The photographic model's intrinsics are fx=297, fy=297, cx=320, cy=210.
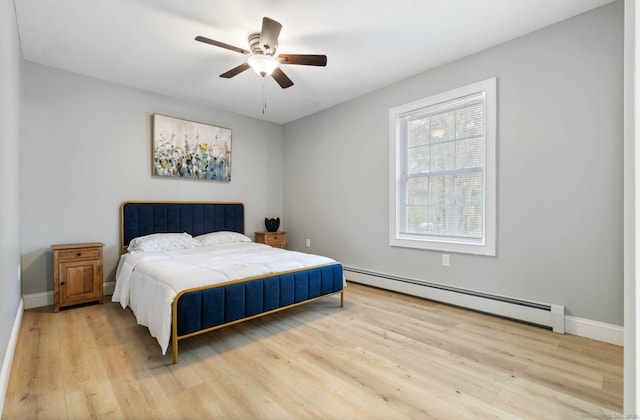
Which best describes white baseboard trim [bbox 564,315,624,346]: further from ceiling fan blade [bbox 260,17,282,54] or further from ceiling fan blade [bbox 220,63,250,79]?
ceiling fan blade [bbox 220,63,250,79]

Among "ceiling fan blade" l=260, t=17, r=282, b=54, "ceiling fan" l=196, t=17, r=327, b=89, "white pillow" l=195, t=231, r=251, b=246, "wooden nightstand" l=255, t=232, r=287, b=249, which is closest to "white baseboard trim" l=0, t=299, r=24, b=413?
"white pillow" l=195, t=231, r=251, b=246

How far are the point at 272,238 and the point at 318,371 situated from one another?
3.18 metres

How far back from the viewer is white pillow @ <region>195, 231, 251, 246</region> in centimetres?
409

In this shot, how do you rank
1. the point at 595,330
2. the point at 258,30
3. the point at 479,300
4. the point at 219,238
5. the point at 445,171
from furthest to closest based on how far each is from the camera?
the point at 219,238
the point at 445,171
the point at 479,300
the point at 258,30
the point at 595,330

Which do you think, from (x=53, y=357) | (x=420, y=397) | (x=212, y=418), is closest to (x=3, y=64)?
(x=53, y=357)

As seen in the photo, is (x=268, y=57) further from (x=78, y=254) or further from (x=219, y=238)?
(x=78, y=254)

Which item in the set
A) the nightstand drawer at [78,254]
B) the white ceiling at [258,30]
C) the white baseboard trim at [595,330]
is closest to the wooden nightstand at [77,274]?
the nightstand drawer at [78,254]

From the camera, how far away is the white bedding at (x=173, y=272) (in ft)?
7.07

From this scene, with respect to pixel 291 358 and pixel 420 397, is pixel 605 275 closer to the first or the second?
pixel 420 397

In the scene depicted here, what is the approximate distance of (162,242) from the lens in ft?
11.9

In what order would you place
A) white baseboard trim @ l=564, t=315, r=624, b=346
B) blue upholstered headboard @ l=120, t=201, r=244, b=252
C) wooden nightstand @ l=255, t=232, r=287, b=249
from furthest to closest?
wooden nightstand @ l=255, t=232, r=287, b=249, blue upholstered headboard @ l=120, t=201, r=244, b=252, white baseboard trim @ l=564, t=315, r=624, b=346

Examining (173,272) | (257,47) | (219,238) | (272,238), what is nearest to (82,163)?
(219,238)

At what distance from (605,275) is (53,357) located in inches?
166

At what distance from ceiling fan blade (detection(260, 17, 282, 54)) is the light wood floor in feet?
7.89
